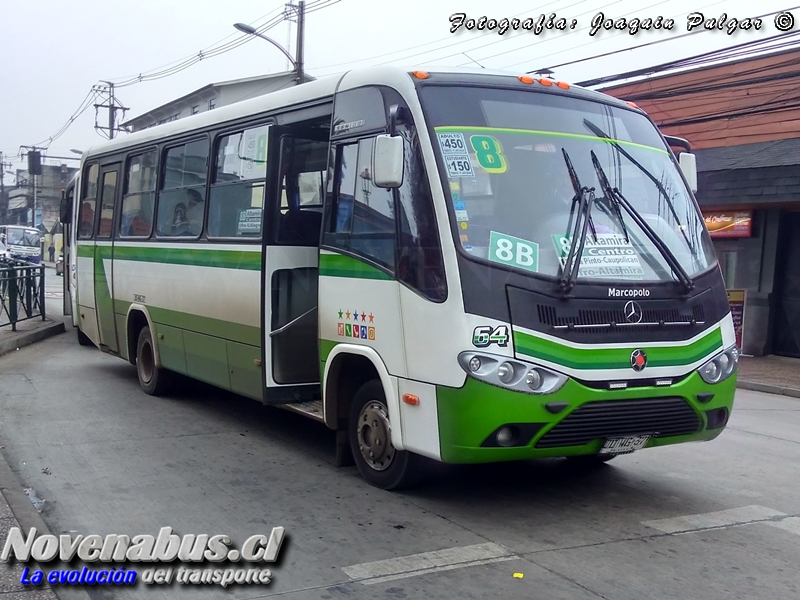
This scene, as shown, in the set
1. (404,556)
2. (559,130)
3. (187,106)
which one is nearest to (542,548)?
(404,556)

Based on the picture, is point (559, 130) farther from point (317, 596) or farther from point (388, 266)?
point (317, 596)

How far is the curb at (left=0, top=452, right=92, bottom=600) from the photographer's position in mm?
4582

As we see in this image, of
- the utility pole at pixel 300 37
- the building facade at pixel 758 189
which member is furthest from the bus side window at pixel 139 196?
the utility pole at pixel 300 37

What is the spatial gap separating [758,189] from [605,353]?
1192cm

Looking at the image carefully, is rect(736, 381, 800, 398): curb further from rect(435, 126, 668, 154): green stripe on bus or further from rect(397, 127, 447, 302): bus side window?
rect(397, 127, 447, 302): bus side window

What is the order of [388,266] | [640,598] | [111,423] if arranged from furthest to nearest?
[111,423]
[388,266]
[640,598]

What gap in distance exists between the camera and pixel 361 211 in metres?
6.55

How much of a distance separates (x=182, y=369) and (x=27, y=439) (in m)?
1.87

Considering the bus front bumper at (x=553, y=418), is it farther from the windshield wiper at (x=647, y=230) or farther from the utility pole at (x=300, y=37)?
the utility pole at (x=300, y=37)

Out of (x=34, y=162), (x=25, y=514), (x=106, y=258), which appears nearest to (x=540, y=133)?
(x=25, y=514)

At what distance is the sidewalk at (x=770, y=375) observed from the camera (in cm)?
Result: 1390

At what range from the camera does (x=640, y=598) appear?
180 inches

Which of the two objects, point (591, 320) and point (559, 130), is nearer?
point (591, 320)

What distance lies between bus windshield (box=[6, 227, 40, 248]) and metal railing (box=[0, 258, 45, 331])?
116ft
